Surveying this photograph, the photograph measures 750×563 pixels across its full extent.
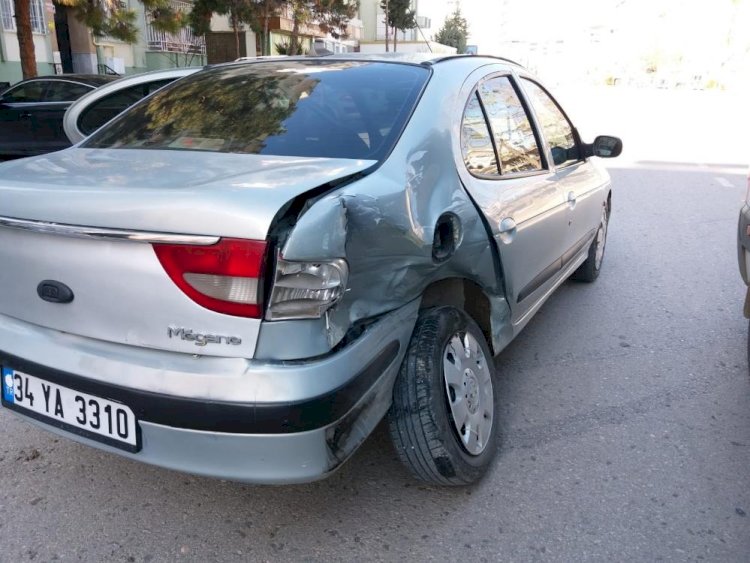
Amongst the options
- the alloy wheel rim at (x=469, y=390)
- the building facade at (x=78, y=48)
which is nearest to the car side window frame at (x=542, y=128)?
the alloy wheel rim at (x=469, y=390)

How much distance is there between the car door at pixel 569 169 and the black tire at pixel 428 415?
5.46ft

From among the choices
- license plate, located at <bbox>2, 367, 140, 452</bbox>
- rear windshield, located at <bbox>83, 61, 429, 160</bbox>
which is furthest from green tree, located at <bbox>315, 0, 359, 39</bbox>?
license plate, located at <bbox>2, 367, 140, 452</bbox>

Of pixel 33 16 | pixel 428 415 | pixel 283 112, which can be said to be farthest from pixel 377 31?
pixel 428 415

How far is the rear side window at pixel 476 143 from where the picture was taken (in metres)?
2.80

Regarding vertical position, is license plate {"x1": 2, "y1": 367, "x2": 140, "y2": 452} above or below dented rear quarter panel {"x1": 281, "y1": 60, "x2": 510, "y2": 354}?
below

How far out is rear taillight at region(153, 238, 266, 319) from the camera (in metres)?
1.83

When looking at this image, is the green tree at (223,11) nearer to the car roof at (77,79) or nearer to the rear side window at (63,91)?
the car roof at (77,79)

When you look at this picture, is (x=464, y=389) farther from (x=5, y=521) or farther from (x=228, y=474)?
(x=5, y=521)

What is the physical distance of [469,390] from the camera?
8.70 ft

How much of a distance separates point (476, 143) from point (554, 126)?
138 centimetres

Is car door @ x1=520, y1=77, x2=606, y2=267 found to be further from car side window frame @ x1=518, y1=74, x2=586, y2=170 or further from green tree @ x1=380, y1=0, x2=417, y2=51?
green tree @ x1=380, y1=0, x2=417, y2=51

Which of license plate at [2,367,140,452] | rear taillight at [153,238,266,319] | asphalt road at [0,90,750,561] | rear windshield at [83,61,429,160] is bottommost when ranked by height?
asphalt road at [0,90,750,561]

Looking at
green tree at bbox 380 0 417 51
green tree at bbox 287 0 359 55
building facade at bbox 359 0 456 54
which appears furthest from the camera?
building facade at bbox 359 0 456 54

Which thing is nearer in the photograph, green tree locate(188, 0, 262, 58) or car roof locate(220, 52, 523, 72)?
car roof locate(220, 52, 523, 72)
